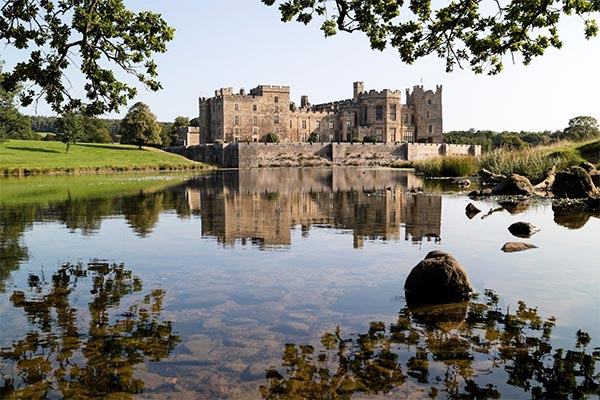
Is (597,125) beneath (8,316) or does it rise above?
above

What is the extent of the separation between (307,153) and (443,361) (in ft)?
260

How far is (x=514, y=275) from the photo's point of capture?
30.4 ft

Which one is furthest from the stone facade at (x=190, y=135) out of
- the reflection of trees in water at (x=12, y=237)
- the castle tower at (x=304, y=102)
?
the reflection of trees in water at (x=12, y=237)

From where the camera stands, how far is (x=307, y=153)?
8425 cm

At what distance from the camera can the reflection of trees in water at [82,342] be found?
508 cm

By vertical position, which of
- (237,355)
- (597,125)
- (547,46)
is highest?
(597,125)

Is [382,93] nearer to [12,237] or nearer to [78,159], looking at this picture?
[78,159]

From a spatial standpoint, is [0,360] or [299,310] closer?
[0,360]

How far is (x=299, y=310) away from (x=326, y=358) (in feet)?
5.83

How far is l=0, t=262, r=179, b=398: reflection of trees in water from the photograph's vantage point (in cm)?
508

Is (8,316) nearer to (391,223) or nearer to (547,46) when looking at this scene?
(547,46)

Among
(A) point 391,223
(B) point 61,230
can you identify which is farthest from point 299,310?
(B) point 61,230

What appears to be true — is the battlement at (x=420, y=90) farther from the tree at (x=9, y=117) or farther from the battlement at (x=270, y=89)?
the tree at (x=9, y=117)

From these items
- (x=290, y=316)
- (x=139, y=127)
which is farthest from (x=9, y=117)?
(x=290, y=316)
